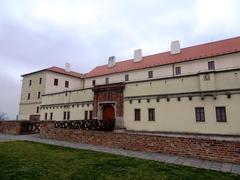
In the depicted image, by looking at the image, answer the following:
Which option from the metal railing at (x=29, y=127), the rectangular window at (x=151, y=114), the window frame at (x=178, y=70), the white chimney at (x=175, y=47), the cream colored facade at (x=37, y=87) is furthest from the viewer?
the cream colored facade at (x=37, y=87)

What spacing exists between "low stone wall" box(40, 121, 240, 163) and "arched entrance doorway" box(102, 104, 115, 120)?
7.45m

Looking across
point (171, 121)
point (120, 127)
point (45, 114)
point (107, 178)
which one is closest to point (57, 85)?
point (45, 114)

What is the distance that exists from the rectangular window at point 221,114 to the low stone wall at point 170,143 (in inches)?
206

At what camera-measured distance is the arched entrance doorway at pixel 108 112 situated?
19047mm

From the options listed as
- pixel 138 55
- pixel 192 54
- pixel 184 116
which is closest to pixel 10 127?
pixel 184 116

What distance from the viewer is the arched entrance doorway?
19.0 m

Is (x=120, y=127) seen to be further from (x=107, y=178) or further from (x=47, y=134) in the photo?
(x=107, y=178)

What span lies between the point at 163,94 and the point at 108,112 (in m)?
6.80

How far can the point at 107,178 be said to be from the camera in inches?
190

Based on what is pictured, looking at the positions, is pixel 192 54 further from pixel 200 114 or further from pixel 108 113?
pixel 108 113

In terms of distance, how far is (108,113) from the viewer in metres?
19.4

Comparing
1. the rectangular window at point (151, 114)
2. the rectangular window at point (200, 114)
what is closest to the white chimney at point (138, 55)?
the rectangular window at point (151, 114)

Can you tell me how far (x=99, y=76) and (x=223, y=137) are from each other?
67.9 ft

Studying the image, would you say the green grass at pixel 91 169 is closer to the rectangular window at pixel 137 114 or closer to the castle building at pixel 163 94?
the castle building at pixel 163 94
